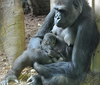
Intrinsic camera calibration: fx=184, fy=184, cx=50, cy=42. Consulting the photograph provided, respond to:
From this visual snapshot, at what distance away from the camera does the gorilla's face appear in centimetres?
205

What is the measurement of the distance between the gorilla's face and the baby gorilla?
1.03 feet

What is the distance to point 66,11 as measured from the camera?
6.79 ft

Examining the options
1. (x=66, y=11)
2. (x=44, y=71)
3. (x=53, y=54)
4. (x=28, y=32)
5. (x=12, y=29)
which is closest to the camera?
Result: (x=66, y=11)

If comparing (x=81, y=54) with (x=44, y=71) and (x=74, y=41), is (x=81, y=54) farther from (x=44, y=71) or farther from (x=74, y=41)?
(x=44, y=71)

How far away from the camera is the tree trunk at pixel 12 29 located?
10.6ft

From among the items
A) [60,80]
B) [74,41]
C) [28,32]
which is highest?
[74,41]

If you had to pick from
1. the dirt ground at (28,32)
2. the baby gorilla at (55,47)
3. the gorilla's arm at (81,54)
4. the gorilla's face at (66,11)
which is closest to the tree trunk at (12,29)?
the dirt ground at (28,32)

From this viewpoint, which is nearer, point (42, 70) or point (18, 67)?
point (42, 70)

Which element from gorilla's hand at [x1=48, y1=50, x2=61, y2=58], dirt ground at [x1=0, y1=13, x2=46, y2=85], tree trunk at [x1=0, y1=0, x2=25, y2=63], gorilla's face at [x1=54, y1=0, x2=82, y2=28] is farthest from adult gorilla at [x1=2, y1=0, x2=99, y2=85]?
tree trunk at [x1=0, y1=0, x2=25, y2=63]

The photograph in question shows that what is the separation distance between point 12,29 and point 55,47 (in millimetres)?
1193

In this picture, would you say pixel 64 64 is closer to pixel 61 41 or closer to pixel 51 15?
pixel 61 41

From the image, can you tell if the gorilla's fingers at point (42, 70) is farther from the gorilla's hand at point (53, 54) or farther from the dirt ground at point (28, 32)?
the dirt ground at point (28, 32)

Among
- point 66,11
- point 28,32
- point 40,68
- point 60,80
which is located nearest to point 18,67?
point 40,68

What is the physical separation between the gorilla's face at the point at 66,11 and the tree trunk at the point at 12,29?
53.8 inches
